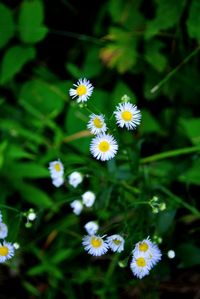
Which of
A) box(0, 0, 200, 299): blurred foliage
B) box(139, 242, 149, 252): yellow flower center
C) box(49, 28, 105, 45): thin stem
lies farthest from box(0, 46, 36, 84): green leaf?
box(139, 242, 149, 252): yellow flower center

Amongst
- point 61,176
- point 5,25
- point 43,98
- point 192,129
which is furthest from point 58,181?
point 5,25

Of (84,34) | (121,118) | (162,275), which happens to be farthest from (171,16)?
(162,275)

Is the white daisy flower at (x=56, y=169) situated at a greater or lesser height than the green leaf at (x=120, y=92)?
lesser

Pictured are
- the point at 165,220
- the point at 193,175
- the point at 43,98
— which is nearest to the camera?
the point at 165,220

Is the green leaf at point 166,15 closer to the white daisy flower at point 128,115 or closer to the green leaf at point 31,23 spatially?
the green leaf at point 31,23

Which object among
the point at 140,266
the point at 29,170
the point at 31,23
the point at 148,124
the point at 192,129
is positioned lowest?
the point at 140,266

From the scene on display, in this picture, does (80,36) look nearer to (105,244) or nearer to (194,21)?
(194,21)

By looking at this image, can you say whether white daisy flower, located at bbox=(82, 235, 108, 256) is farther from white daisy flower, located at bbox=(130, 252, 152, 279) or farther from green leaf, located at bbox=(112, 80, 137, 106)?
green leaf, located at bbox=(112, 80, 137, 106)

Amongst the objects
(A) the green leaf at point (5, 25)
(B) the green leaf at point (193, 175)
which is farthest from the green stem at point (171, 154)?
(A) the green leaf at point (5, 25)
